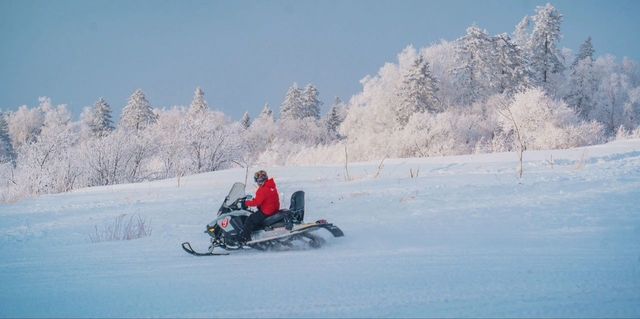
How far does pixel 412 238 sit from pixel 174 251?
399cm

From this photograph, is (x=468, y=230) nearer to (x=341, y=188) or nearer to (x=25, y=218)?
(x=341, y=188)

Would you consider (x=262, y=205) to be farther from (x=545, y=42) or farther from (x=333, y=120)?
(x=333, y=120)

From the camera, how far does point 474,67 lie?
1912 inches

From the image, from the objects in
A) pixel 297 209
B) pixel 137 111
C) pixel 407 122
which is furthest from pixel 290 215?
pixel 137 111

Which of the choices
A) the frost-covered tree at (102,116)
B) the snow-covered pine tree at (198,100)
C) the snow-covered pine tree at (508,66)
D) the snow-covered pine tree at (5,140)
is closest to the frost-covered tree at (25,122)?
the snow-covered pine tree at (5,140)

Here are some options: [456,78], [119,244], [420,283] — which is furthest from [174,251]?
[456,78]

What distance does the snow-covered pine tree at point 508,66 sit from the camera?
4799 cm

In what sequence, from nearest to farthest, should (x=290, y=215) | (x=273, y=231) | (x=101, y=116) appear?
(x=273, y=231), (x=290, y=215), (x=101, y=116)

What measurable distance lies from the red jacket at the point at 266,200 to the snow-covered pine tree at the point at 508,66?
44.7 m

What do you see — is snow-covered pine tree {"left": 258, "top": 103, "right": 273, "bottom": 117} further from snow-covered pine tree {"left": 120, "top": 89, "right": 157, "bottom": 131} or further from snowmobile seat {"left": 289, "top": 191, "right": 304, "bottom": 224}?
snowmobile seat {"left": 289, "top": 191, "right": 304, "bottom": 224}

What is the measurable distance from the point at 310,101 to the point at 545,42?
33.0 meters

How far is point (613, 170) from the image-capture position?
13477 millimetres

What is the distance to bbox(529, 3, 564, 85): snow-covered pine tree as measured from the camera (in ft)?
170

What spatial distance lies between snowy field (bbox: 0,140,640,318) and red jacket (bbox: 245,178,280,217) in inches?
32.0
